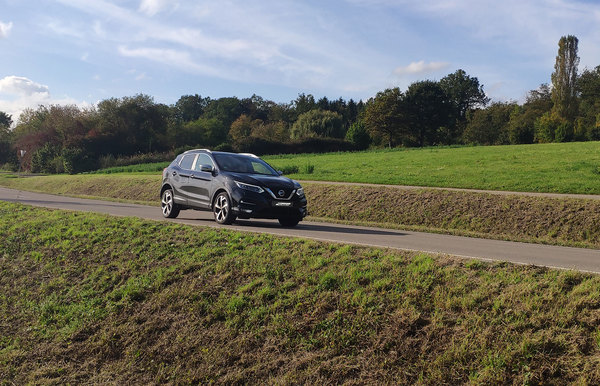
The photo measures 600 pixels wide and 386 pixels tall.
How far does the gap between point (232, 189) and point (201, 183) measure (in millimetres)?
1482

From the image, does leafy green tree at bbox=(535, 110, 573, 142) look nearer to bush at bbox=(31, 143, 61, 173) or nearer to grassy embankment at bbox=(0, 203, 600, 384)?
grassy embankment at bbox=(0, 203, 600, 384)

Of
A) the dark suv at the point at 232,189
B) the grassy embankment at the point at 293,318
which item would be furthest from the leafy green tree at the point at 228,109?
the grassy embankment at the point at 293,318

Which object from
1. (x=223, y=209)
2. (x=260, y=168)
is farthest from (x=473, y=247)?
(x=260, y=168)

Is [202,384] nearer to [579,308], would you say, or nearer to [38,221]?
[579,308]

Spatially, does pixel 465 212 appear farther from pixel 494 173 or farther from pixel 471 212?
pixel 494 173

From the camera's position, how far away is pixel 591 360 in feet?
15.6

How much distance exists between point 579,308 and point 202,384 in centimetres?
419

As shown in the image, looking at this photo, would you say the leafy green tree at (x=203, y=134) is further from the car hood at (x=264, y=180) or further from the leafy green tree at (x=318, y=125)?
the car hood at (x=264, y=180)

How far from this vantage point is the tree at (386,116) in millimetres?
80625

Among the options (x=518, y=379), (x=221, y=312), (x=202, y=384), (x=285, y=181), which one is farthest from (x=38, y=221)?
(x=518, y=379)

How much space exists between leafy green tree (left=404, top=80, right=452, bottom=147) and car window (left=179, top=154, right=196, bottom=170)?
70.9m

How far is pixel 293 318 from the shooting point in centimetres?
636

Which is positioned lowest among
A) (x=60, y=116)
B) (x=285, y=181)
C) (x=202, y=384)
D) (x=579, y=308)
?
(x=202, y=384)

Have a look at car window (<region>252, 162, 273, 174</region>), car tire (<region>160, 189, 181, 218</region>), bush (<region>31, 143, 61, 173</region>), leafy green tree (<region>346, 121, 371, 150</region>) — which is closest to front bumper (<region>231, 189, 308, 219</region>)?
car window (<region>252, 162, 273, 174</region>)
